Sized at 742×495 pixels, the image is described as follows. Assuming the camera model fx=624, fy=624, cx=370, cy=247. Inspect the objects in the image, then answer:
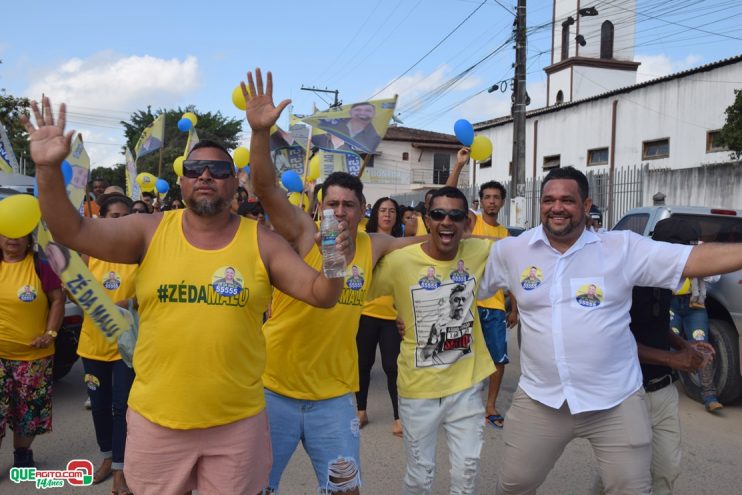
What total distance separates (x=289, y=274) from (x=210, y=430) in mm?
758

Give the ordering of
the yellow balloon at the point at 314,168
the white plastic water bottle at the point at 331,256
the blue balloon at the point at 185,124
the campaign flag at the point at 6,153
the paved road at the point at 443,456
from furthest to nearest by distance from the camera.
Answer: the blue balloon at the point at 185,124 → the yellow balloon at the point at 314,168 → the campaign flag at the point at 6,153 → the paved road at the point at 443,456 → the white plastic water bottle at the point at 331,256

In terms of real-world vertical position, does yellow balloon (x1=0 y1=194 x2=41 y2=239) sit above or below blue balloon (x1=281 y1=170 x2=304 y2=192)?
below

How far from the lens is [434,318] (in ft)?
12.0

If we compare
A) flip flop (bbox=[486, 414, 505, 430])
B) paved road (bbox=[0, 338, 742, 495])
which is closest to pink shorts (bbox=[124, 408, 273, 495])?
paved road (bbox=[0, 338, 742, 495])

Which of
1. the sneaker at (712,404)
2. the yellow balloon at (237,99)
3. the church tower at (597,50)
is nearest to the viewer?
the sneaker at (712,404)

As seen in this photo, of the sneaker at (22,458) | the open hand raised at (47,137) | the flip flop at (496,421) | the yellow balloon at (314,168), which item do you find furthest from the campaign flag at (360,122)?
the yellow balloon at (314,168)

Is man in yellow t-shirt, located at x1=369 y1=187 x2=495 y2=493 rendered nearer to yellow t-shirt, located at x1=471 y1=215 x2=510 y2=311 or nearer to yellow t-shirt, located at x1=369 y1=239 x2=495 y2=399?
yellow t-shirt, located at x1=369 y1=239 x2=495 y2=399

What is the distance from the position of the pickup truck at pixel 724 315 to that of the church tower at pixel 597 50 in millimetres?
25479

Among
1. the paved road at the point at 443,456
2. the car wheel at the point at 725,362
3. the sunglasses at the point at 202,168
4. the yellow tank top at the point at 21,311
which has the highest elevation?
A: the sunglasses at the point at 202,168

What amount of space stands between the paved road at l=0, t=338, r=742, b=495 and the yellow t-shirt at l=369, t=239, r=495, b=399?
121cm

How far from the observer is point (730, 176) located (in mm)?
15211

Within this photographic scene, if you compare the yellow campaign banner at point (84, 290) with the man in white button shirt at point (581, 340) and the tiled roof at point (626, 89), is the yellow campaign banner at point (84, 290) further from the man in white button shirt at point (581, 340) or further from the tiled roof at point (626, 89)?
the tiled roof at point (626, 89)

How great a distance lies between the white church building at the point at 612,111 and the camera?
750 inches

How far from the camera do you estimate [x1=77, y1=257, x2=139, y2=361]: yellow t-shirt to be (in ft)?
14.2
